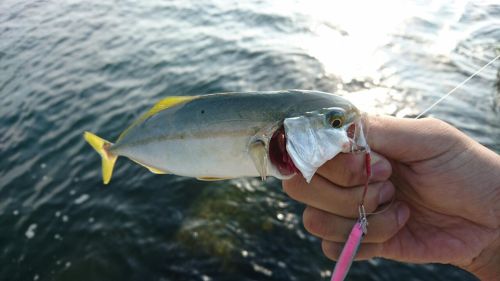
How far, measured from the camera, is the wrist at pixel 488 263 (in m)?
3.44

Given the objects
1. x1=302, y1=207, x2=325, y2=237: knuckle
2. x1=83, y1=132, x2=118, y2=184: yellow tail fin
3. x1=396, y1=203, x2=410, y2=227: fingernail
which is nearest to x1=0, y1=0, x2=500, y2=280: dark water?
x1=302, y1=207, x2=325, y2=237: knuckle

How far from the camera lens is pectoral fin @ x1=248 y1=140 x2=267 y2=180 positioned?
8.07 feet

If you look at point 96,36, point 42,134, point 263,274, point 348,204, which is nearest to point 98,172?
point 42,134

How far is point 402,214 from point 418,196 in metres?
0.32

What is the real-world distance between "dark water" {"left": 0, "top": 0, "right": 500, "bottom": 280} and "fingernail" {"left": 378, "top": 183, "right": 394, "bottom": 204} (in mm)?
3727

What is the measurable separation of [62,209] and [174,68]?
20.1 ft

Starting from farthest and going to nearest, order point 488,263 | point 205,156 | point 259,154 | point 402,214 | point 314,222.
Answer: point 488,263 → point 314,222 → point 402,214 → point 205,156 → point 259,154

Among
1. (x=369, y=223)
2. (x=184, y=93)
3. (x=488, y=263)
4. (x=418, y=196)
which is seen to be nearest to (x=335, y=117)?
(x=369, y=223)

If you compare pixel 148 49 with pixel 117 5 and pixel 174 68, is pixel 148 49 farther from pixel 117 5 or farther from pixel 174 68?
pixel 117 5

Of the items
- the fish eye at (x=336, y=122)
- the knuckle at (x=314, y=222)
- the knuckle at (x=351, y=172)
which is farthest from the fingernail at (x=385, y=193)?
the fish eye at (x=336, y=122)

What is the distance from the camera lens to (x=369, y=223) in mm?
3172

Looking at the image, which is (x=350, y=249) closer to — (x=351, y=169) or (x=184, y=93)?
(x=351, y=169)

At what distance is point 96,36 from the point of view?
1550 cm

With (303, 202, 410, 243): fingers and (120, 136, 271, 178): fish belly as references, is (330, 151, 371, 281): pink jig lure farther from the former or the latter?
(120, 136, 271, 178): fish belly
